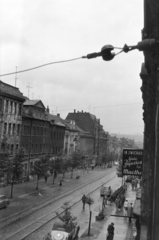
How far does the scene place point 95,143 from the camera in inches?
4171

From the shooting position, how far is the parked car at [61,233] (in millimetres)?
15984

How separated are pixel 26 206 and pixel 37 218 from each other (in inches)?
198

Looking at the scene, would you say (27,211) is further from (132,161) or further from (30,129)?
(30,129)

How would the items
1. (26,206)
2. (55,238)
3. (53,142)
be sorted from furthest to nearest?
(53,142)
(26,206)
(55,238)

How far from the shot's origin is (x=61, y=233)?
640 inches

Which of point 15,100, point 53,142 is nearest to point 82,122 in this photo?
point 53,142

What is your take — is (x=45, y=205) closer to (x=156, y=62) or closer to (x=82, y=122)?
(x=156, y=62)

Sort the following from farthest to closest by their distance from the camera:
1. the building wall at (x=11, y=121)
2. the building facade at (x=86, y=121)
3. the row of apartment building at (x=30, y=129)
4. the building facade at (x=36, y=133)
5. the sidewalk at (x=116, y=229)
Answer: the building facade at (x=86, y=121)
the building facade at (x=36, y=133)
the row of apartment building at (x=30, y=129)
the building wall at (x=11, y=121)
the sidewalk at (x=116, y=229)

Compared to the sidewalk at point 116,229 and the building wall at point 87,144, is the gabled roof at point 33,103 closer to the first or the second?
the sidewalk at point 116,229

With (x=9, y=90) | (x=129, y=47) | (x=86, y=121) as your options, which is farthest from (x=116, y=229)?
(x=86, y=121)

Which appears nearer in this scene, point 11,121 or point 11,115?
point 11,115

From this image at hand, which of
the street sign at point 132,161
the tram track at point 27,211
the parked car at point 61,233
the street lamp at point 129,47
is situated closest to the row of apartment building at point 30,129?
the tram track at point 27,211

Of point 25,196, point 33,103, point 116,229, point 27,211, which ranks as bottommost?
point 25,196

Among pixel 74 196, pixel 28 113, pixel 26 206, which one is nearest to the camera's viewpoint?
pixel 26 206
